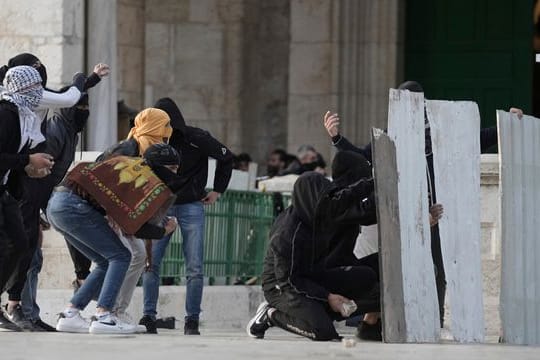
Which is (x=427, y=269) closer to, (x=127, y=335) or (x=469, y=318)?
(x=469, y=318)

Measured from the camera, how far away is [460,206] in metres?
13.0

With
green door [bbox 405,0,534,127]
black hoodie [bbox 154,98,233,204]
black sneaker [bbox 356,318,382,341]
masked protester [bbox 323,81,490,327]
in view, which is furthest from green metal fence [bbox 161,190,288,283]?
green door [bbox 405,0,534,127]

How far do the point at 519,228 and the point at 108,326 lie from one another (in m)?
2.72

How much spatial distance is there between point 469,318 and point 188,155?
260 centimetres

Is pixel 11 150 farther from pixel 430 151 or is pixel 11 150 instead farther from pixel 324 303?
pixel 430 151

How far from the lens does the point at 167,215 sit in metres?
14.2

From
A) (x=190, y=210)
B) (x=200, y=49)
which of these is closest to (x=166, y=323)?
(x=190, y=210)

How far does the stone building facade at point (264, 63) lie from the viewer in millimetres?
24312

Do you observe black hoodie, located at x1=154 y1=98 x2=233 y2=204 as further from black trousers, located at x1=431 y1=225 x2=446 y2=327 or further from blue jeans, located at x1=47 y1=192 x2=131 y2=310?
black trousers, located at x1=431 y1=225 x2=446 y2=327

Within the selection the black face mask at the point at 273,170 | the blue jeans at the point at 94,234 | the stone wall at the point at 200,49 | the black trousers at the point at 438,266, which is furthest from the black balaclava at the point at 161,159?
the stone wall at the point at 200,49

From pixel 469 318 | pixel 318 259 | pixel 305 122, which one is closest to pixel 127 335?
pixel 318 259

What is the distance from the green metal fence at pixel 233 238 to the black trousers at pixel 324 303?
147 inches

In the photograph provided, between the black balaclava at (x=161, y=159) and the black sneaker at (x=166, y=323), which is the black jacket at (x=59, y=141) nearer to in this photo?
the black balaclava at (x=161, y=159)

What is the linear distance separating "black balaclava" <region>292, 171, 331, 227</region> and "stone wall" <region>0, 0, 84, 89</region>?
4.69 m
